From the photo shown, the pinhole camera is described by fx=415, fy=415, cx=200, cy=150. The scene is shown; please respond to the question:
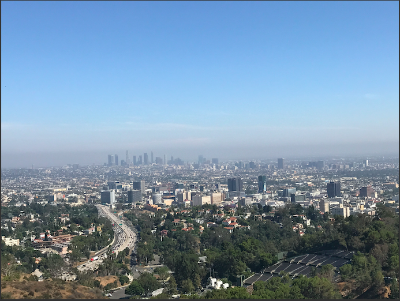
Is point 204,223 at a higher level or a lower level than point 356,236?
lower

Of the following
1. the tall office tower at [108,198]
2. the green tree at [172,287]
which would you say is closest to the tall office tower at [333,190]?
the tall office tower at [108,198]

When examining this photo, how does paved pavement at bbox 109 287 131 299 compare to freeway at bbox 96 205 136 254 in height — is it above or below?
above

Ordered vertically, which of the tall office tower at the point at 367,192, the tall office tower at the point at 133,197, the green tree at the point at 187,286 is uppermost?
the green tree at the point at 187,286

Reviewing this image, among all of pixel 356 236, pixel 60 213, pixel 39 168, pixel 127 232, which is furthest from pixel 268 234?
pixel 39 168

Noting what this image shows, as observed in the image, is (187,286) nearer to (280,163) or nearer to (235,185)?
(235,185)

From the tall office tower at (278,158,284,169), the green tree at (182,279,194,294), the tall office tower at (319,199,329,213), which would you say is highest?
the tall office tower at (278,158,284,169)

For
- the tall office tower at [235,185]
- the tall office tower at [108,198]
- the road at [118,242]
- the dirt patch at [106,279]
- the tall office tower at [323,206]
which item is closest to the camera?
the dirt patch at [106,279]

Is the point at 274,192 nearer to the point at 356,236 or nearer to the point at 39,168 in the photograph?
the point at 356,236

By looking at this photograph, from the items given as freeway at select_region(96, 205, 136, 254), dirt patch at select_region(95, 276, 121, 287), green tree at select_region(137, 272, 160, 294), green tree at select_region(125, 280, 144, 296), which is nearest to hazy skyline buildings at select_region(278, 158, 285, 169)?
freeway at select_region(96, 205, 136, 254)

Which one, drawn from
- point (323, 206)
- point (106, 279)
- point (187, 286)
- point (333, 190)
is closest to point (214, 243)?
point (106, 279)

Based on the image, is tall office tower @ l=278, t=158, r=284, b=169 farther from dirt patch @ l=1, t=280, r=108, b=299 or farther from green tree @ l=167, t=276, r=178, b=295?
dirt patch @ l=1, t=280, r=108, b=299

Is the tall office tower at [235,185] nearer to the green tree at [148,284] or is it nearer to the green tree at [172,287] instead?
the green tree at [172,287]
